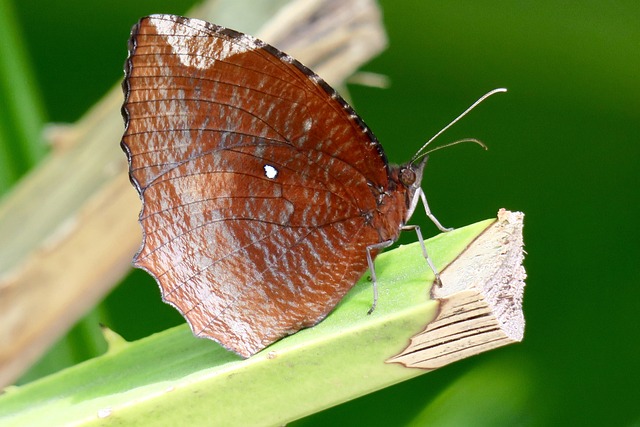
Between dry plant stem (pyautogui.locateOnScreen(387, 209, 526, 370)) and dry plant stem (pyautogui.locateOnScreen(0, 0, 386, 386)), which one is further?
dry plant stem (pyautogui.locateOnScreen(0, 0, 386, 386))

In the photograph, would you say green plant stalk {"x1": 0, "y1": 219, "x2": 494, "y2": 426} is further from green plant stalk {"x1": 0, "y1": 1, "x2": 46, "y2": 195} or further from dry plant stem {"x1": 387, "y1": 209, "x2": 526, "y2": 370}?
green plant stalk {"x1": 0, "y1": 1, "x2": 46, "y2": 195}

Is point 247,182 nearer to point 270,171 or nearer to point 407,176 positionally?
point 270,171

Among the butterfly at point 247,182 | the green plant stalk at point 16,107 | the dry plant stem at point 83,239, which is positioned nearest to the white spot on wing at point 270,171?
the butterfly at point 247,182

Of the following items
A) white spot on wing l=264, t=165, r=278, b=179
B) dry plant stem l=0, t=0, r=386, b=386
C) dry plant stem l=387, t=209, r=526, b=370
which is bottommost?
dry plant stem l=387, t=209, r=526, b=370

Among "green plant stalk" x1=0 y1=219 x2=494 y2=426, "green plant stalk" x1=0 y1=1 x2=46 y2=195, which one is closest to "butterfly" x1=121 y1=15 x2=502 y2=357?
"green plant stalk" x1=0 y1=219 x2=494 y2=426

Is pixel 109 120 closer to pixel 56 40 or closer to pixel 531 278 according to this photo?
pixel 56 40

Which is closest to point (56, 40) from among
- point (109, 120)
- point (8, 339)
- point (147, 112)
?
point (109, 120)

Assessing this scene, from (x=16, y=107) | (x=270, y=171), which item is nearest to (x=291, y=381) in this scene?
(x=270, y=171)

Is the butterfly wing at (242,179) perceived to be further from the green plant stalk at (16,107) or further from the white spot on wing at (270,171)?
the green plant stalk at (16,107)
